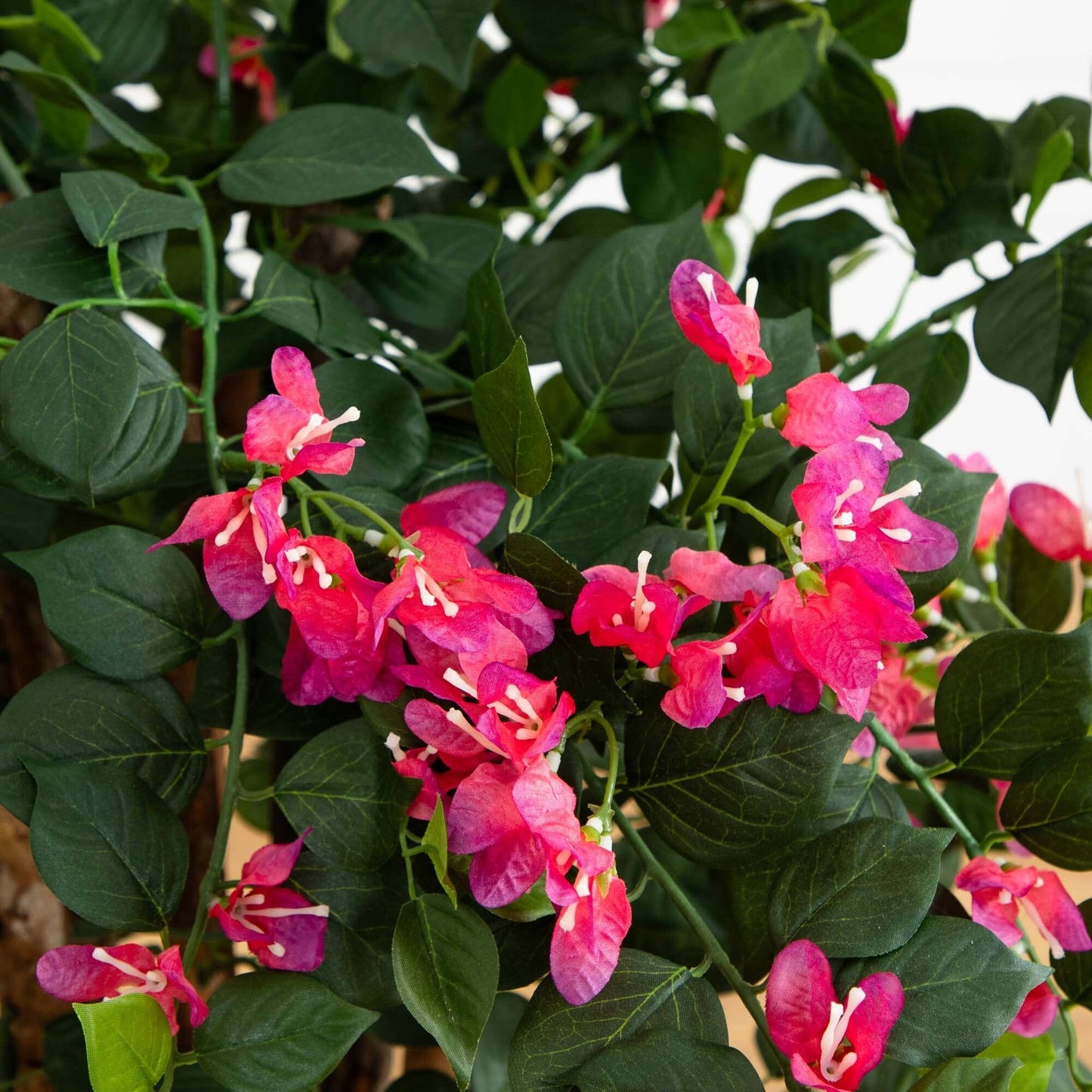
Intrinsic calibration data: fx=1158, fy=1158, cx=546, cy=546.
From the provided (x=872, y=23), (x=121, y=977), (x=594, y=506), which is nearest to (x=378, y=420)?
(x=594, y=506)

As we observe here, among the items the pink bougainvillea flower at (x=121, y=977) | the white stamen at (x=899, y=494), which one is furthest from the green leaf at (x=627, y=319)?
the pink bougainvillea flower at (x=121, y=977)

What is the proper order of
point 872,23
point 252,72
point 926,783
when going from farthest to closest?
point 252,72 → point 872,23 → point 926,783

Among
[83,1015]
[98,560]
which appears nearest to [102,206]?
[98,560]

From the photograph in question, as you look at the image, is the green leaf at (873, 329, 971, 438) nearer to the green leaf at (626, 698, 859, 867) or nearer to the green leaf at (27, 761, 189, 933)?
the green leaf at (626, 698, 859, 867)

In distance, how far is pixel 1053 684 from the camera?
34 cm

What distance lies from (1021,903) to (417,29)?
1.17 ft

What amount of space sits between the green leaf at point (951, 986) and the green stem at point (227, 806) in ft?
0.56

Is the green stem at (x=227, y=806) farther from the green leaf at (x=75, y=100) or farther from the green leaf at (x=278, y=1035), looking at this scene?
the green leaf at (x=75, y=100)

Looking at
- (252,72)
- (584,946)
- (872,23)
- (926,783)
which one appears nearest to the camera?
(584,946)

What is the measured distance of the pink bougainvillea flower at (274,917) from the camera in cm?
31

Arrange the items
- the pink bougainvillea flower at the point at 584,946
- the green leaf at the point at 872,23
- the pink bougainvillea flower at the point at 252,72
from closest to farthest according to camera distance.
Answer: the pink bougainvillea flower at the point at 584,946 → the green leaf at the point at 872,23 → the pink bougainvillea flower at the point at 252,72

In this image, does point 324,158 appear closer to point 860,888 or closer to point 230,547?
point 230,547

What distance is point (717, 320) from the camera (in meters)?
0.29

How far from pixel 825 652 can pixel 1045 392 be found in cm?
18
